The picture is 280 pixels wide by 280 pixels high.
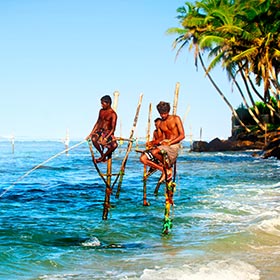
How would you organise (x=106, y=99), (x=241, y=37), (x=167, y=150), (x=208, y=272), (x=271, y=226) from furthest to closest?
(x=241, y=37)
(x=106, y=99)
(x=271, y=226)
(x=167, y=150)
(x=208, y=272)

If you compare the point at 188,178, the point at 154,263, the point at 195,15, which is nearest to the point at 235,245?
the point at 154,263

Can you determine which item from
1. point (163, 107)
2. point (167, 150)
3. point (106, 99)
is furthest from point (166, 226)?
point (106, 99)

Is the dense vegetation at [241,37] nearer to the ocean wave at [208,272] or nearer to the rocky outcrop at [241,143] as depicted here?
the rocky outcrop at [241,143]

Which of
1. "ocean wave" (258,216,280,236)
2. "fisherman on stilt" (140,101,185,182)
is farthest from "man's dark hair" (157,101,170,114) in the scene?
"ocean wave" (258,216,280,236)

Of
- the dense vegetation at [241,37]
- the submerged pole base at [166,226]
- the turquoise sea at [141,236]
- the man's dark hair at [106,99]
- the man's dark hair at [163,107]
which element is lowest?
the turquoise sea at [141,236]

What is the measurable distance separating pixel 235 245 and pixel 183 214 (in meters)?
3.67

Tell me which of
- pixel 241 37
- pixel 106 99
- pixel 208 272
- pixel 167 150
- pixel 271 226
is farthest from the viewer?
pixel 241 37

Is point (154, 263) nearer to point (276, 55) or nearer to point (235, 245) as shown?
point (235, 245)

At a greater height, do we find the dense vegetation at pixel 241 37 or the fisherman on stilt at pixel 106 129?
the dense vegetation at pixel 241 37

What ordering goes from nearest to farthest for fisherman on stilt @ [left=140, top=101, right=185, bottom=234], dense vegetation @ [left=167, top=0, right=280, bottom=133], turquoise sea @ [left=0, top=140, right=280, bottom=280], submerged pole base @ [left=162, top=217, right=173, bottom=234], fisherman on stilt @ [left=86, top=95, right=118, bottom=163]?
turquoise sea @ [left=0, top=140, right=280, bottom=280], fisherman on stilt @ [left=140, top=101, right=185, bottom=234], submerged pole base @ [left=162, top=217, right=173, bottom=234], fisherman on stilt @ [left=86, top=95, right=118, bottom=163], dense vegetation @ [left=167, top=0, right=280, bottom=133]

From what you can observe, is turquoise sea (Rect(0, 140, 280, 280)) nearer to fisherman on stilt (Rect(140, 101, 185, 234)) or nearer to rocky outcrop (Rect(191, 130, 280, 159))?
fisherman on stilt (Rect(140, 101, 185, 234))

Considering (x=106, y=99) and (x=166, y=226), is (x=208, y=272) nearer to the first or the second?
(x=166, y=226)

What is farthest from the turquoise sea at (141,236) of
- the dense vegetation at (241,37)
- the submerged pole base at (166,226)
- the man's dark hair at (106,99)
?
the dense vegetation at (241,37)

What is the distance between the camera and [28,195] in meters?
16.5
